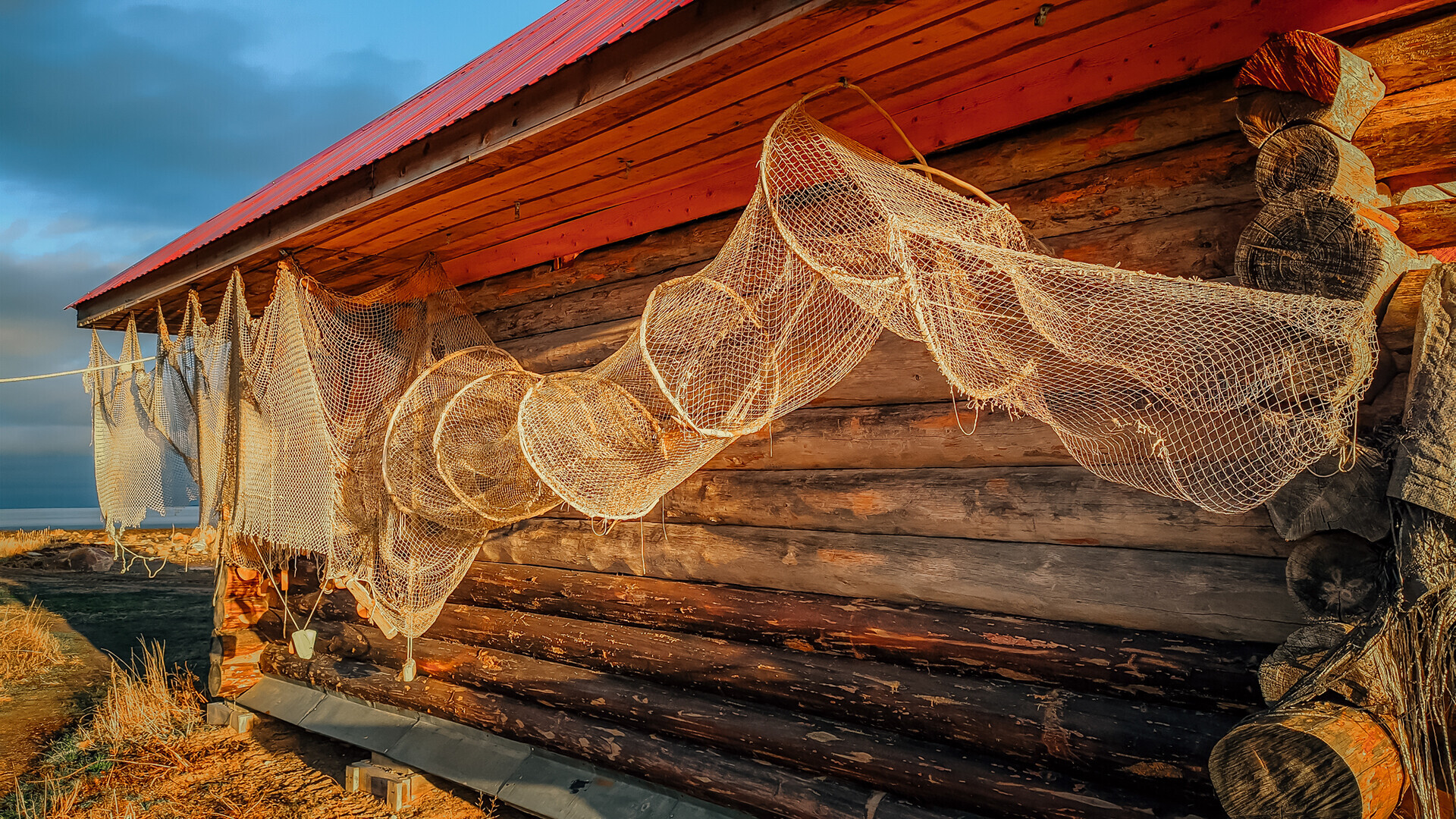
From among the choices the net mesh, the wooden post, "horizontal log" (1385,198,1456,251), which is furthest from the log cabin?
the wooden post

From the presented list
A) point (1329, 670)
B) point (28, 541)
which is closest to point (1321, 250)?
point (1329, 670)

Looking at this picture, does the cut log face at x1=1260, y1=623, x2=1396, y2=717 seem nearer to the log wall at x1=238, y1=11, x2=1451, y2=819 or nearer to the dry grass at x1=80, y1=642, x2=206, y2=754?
the log wall at x1=238, y1=11, x2=1451, y2=819

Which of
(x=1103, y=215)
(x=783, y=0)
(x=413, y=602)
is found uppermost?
(x=783, y=0)

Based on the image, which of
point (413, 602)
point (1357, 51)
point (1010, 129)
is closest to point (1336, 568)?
point (1357, 51)

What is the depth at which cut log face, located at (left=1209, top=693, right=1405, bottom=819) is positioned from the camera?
5.66 feet

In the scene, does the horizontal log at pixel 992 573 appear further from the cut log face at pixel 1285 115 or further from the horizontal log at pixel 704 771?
the cut log face at pixel 1285 115

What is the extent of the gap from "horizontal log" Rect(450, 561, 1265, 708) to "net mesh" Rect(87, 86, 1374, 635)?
1.98 feet

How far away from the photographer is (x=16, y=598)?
32.4 feet

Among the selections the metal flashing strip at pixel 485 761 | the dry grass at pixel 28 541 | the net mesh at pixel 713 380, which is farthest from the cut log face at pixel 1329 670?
the dry grass at pixel 28 541

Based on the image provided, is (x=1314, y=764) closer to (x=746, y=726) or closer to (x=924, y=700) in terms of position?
(x=924, y=700)

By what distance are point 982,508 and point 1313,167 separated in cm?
148

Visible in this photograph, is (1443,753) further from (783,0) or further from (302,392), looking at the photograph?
(302,392)

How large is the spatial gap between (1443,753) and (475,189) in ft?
13.3

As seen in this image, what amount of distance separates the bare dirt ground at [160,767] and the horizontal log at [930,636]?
4.77 feet
